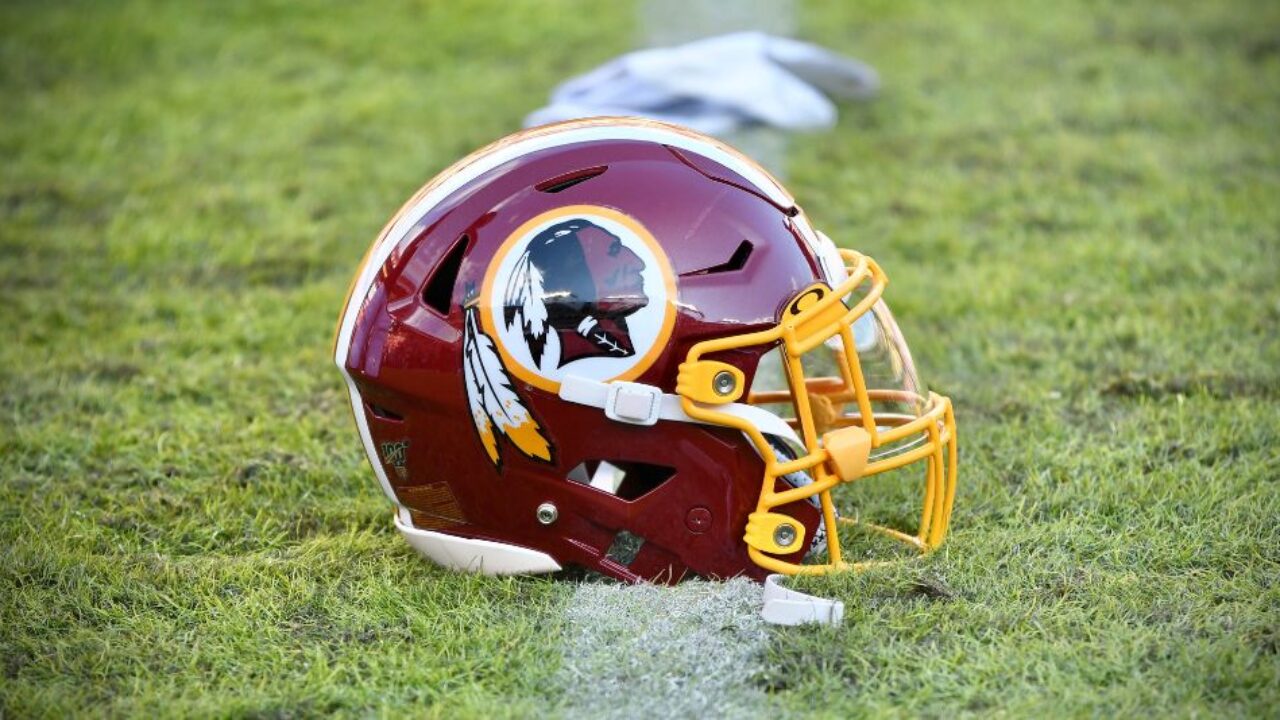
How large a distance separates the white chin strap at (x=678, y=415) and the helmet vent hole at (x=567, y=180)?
1.27 ft

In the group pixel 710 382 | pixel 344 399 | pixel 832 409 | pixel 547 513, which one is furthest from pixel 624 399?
pixel 344 399

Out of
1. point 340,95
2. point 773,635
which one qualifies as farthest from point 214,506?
point 340,95

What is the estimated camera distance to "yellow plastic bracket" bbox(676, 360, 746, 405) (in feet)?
9.16

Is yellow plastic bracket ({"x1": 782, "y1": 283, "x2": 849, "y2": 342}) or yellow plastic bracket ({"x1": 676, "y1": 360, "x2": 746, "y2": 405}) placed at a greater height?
yellow plastic bracket ({"x1": 782, "y1": 283, "x2": 849, "y2": 342})

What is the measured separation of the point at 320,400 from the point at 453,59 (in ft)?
12.0

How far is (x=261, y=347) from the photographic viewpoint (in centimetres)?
456

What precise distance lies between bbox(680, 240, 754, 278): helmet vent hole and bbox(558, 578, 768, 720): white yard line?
67cm

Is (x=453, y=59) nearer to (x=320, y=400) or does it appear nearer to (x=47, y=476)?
(x=320, y=400)

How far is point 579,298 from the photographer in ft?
9.11

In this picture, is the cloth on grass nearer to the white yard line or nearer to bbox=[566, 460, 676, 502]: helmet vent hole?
bbox=[566, 460, 676, 502]: helmet vent hole

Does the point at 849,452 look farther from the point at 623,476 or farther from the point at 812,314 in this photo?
the point at 623,476

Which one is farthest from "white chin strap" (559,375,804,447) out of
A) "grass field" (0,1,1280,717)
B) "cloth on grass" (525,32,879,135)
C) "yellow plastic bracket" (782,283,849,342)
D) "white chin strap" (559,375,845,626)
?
"cloth on grass" (525,32,879,135)

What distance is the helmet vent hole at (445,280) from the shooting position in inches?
113

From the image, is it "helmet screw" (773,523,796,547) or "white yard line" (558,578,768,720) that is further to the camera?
"helmet screw" (773,523,796,547)
